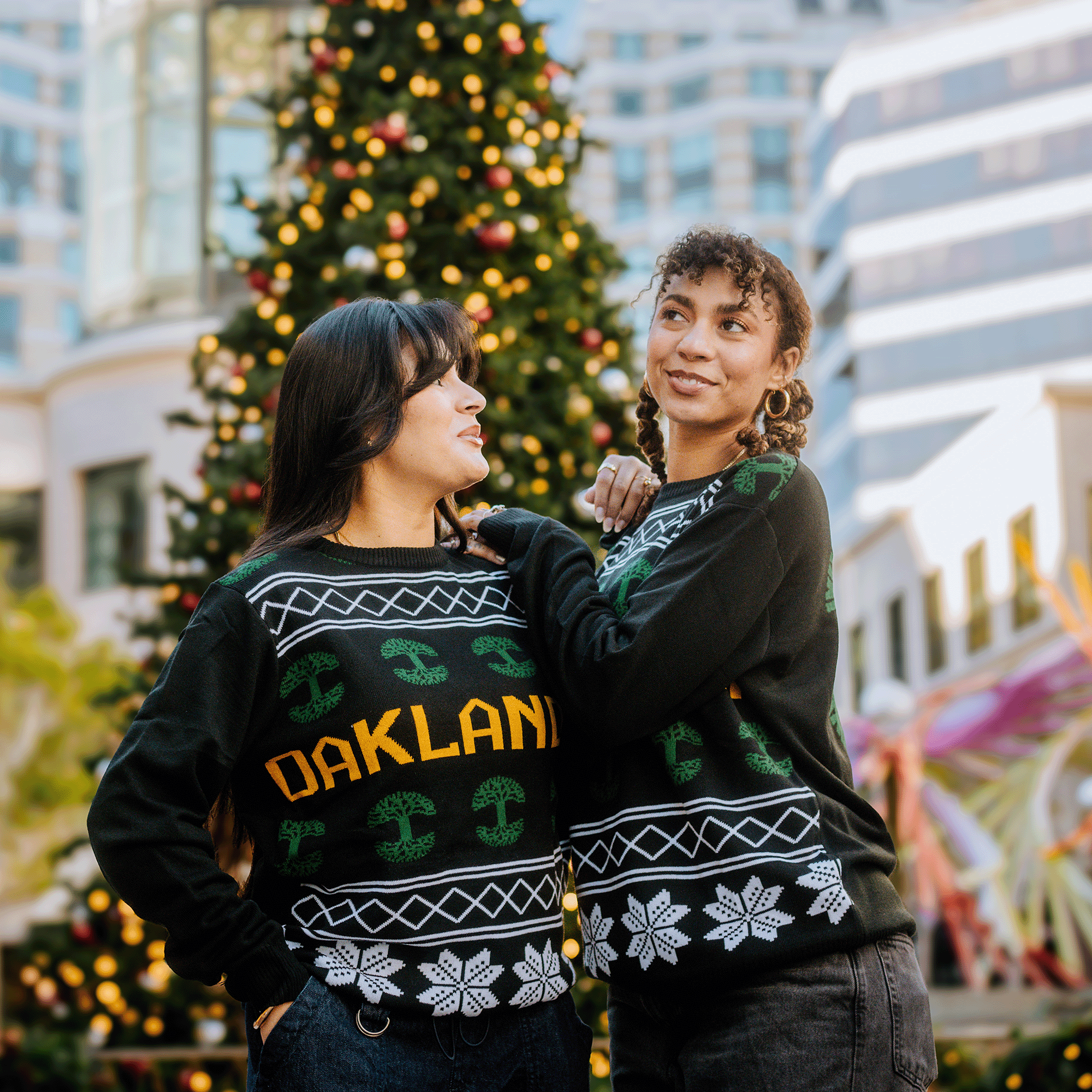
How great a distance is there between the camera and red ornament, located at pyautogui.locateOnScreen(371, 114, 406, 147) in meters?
5.47

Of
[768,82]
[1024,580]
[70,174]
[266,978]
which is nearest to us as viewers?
[266,978]

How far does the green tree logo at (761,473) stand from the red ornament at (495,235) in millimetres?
3136

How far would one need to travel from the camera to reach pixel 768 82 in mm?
59719

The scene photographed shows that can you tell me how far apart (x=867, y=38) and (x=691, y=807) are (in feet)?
145

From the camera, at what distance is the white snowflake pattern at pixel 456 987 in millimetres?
2186

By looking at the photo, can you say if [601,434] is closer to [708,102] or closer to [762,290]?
[762,290]

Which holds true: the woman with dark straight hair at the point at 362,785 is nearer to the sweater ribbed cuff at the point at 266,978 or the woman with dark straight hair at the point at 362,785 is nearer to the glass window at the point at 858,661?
the sweater ribbed cuff at the point at 266,978

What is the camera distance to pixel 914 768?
17.7 metres

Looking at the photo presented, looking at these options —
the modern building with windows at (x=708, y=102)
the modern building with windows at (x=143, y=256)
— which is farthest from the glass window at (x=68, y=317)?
the modern building with windows at (x=143, y=256)

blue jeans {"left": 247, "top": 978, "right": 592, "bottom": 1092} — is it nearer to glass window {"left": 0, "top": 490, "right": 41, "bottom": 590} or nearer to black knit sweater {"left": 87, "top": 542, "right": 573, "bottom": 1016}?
black knit sweater {"left": 87, "top": 542, "right": 573, "bottom": 1016}

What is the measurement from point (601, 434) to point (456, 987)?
3431mm

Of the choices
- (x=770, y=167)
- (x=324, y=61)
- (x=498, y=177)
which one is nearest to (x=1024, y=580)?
(x=498, y=177)

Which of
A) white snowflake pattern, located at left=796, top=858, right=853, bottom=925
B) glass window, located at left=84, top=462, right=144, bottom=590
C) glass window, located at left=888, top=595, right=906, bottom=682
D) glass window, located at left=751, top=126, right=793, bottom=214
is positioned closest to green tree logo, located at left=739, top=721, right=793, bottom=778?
white snowflake pattern, located at left=796, top=858, right=853, bottom=925

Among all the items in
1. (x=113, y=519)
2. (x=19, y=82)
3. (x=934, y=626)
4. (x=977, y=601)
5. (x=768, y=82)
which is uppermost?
(x=768, y=82)
